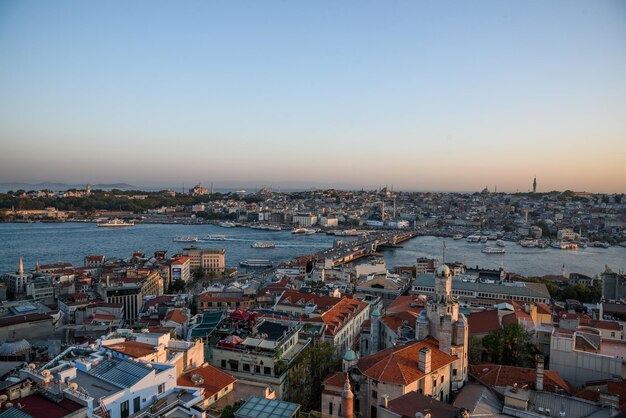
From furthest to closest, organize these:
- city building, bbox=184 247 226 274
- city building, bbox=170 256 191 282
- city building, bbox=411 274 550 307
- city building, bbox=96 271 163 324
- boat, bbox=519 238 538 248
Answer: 1. boat, bbox=519 238 538 248
2. city building, bbox=184 247 226 274
3. city building, bbox=170 256 191 282
4. city building, bbox=411 274 550 307
5. city building, bbox=96 271 163 324

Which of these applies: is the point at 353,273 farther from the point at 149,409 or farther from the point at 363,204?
the point at 363,204

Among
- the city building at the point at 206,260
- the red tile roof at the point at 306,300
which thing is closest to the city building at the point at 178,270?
the city building at the point at 206,260

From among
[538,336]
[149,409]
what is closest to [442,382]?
[538,336]

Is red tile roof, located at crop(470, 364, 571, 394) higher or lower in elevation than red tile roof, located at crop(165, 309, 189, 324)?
higher

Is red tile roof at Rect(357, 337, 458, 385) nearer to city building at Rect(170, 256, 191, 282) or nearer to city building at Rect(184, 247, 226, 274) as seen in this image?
city building at Rect(170, 256, 191, 282)

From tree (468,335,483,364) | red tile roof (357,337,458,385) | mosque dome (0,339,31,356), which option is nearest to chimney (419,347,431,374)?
red tile roof (357,337,458,385)

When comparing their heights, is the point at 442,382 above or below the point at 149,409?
below

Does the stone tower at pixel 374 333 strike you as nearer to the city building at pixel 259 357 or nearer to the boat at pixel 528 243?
the city building at pixel 259 357
